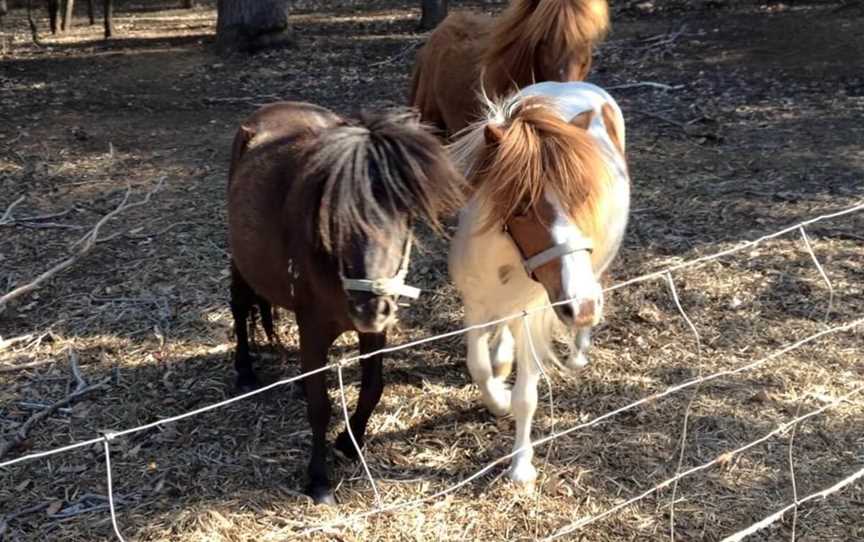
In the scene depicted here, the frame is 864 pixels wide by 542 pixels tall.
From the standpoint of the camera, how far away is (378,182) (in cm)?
269

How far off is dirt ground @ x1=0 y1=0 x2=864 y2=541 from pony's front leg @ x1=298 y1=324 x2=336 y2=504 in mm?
90

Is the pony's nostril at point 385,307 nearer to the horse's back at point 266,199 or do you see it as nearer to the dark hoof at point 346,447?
the horse's back at point 266,199

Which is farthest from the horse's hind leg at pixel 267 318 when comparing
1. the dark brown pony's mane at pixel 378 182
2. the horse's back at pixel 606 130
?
the horse's back at pixel 606 130

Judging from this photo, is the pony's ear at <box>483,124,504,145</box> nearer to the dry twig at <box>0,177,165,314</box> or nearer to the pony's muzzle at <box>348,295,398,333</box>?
the pony's muzzle at <box>348,295,398,333</box>

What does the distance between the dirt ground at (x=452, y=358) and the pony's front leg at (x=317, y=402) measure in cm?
9

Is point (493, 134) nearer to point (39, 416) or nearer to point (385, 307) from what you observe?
point (385, 307)

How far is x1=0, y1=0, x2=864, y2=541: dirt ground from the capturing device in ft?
10.3

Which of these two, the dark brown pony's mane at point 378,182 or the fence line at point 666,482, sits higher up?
the dark brown pony's mane at point 378,182

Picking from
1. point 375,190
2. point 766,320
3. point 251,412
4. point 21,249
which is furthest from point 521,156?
point 21,249

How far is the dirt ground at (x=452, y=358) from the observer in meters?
3.15

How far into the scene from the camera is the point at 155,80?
9461mm

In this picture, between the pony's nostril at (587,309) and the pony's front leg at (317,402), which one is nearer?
the pony's nostril at (587,309)

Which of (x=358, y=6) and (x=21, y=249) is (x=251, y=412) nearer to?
(x=21, y=249)

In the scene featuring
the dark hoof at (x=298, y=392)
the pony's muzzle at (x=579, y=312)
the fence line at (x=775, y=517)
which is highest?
the pony's muzzle at (x=579, y=312)
